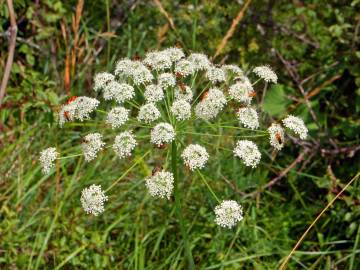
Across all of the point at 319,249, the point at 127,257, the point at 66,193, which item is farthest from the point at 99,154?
the point at 319,249

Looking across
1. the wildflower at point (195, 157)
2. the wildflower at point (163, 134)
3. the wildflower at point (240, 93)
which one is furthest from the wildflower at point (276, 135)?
the wildflower at point (163, 134)

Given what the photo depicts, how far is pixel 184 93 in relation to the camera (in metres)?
3.27

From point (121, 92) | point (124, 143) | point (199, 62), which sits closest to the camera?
point (124, 143)

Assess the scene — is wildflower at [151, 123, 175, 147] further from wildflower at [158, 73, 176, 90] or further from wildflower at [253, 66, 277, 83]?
wildflower at [253, 66, 277, 83]

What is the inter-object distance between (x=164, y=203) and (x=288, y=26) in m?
2.40

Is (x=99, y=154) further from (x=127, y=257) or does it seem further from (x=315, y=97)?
(x=315, y=97)

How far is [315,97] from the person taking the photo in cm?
562

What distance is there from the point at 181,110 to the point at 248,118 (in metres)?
0.41

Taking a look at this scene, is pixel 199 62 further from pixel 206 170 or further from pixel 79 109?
pixel 206 170

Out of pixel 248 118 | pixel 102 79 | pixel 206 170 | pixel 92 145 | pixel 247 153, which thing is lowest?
pixel 206 170

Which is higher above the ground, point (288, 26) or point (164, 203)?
point (288, 26)

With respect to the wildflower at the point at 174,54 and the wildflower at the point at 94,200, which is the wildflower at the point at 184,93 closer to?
the wildflower at the point at 174,54

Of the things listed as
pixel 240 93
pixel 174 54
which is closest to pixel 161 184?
pixel 240 93

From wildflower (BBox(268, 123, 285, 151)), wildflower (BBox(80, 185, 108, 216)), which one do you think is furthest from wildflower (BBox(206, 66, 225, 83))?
wildflower (BBox(80, 185, 108, 216))
